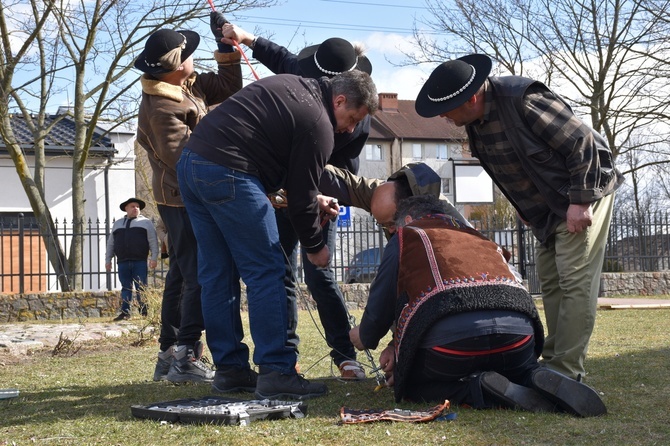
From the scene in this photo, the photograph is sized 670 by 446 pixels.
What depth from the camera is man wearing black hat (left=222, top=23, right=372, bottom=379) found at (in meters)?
4.83

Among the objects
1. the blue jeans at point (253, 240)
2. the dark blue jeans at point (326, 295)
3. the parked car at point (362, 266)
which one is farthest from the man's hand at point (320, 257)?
the parked car at point (362, 266)

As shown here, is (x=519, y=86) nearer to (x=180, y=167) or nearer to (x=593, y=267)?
(x=593, y=267)

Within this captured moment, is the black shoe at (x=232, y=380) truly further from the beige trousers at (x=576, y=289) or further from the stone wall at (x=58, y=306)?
the stone wall at (x=58, y=306)

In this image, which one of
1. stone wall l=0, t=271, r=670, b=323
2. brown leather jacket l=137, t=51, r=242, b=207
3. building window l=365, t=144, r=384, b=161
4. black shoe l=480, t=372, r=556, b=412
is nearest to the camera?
black shoe l=480, t=372, r=556, b=412

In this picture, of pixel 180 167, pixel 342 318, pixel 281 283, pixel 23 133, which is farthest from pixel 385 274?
pixel 23 133

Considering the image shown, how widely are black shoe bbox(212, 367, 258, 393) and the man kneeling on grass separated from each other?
2.63 feet

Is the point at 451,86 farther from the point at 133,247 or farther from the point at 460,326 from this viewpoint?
the point at 133,247

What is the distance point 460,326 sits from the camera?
336 centimetres

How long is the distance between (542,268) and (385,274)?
143 cm

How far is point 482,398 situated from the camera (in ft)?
11.2

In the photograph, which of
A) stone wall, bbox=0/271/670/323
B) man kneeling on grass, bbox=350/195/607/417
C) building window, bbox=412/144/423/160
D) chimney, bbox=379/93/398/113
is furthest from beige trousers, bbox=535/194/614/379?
chimney, bbox=379/93/398/113

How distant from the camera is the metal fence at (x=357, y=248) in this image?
14.3 m

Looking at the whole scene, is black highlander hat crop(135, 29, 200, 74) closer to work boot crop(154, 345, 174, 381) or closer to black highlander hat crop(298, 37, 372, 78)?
black highlander hat crop(298, 37, 372, 78)

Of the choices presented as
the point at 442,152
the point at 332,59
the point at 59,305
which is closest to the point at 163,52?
the point at 332,59
